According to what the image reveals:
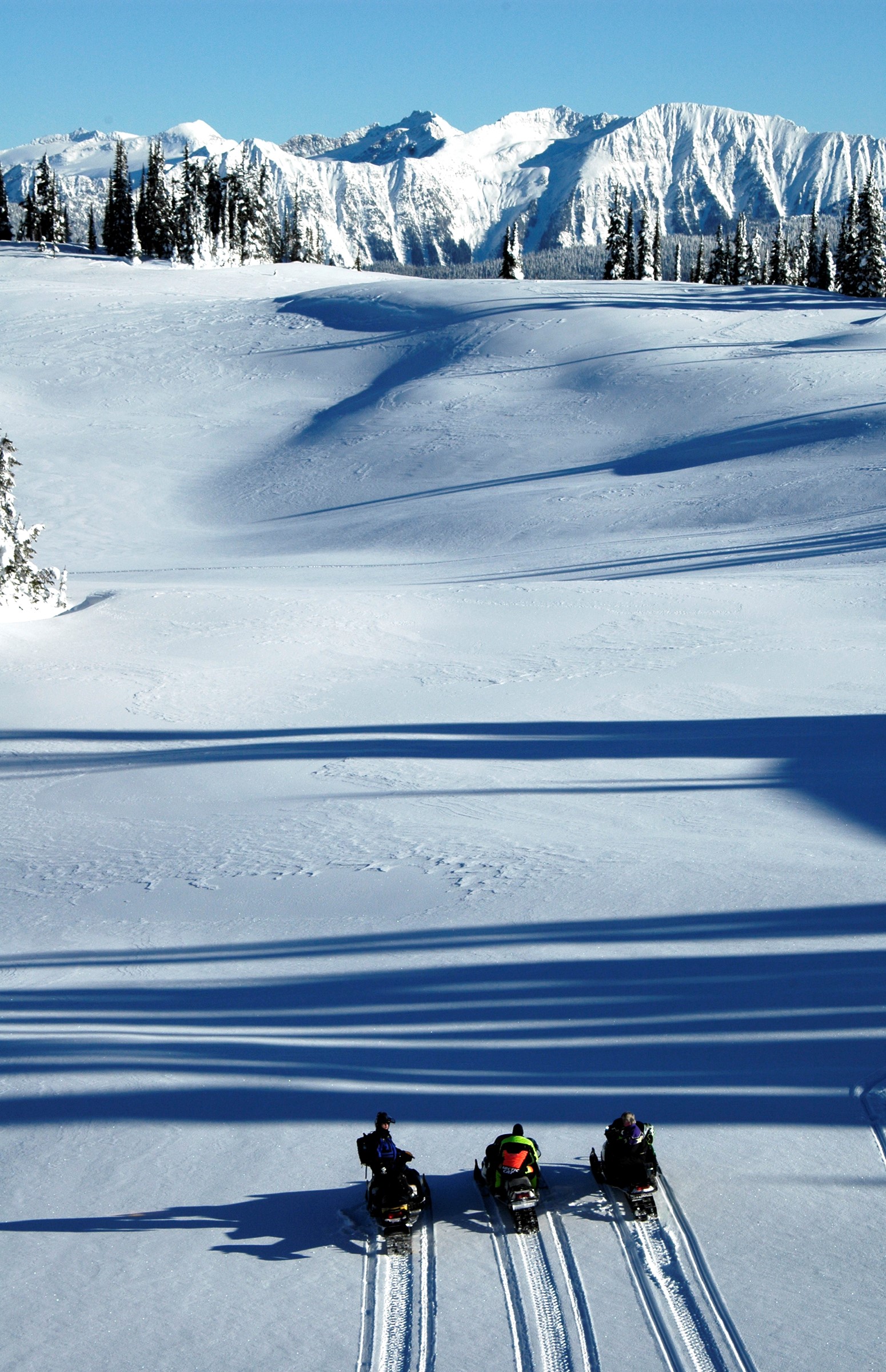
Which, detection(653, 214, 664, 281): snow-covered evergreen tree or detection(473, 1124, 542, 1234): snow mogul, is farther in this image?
detection(653, 214, 664, 281): snow-covered evergreen tree

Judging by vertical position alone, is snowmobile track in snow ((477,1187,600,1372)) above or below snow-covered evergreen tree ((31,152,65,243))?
below

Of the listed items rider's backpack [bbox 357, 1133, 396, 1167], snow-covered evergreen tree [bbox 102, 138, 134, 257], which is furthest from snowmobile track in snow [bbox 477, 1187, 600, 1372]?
snow-covered evergreen tree [bbox 102, 138, 134, 257]

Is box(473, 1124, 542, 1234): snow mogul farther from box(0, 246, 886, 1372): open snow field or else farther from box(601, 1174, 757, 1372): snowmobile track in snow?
box(601, 1174, 757, 1372): snowmobile track in snow

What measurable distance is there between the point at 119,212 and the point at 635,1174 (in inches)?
3237

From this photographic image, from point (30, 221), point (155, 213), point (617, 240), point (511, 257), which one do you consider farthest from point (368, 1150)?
point (30, 221)

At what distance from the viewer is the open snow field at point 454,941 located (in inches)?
173

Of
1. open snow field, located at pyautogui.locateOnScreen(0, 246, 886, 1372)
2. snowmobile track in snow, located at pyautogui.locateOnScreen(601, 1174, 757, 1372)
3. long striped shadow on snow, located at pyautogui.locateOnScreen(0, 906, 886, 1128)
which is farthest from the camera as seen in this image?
long striped shadow on snow, located at pyautogui.locateOnScreen(0, 906, 886, 1128)

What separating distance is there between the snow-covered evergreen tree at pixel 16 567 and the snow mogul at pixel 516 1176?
15056 mm

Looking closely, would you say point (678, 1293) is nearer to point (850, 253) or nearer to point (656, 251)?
point (850, 253)

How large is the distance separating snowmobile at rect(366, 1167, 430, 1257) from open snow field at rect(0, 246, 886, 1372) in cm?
14

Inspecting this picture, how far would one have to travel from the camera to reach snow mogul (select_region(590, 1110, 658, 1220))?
4.80 m

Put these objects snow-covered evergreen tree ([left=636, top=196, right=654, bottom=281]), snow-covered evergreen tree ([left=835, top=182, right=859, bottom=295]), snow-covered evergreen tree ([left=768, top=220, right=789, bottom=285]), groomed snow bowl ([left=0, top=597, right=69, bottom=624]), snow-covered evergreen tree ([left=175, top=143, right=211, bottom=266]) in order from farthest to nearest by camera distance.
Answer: snow-covered evergreen tree ([left=768, top=220, right=789, bottom=285]) < snow-covered evergreen tree ([left=636, top=196, right=654, bottom=281]) < snow-covered evergreen tree ([left=175, top=143, right=211, bottom=266]) < snow-covered evergreen tree ([left=835, top=182, right=859, bottom=295]) < groomed snow bowl ([left=0, top=597, right=69, bottom=624])

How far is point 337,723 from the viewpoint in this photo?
12.8 metres

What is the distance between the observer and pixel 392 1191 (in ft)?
15.6
